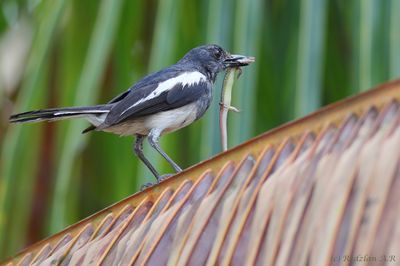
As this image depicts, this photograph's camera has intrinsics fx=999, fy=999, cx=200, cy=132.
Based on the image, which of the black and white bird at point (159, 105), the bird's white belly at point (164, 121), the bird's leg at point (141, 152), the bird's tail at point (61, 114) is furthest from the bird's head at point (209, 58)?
the bird's tail at point (61, 114)

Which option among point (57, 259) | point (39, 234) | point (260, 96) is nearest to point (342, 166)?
point (57, 259)

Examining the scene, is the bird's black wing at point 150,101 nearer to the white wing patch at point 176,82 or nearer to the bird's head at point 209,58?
the white wing patch at point 176,82

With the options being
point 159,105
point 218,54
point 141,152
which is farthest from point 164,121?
point 218,54

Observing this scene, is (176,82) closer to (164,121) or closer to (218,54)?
(164,121)

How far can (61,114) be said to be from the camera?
5.02m

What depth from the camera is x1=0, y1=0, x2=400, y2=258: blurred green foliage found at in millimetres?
4957

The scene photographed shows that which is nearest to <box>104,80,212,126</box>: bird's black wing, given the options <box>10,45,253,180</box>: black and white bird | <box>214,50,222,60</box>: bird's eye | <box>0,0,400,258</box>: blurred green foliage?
<box>10,45,253,180</box>: black and white bird

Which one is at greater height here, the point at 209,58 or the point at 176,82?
the point at 209,58

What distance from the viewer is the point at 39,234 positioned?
19.1 feet

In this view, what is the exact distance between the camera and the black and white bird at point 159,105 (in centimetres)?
528

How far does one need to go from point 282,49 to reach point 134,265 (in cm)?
277

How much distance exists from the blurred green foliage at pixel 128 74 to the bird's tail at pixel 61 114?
0.33ft

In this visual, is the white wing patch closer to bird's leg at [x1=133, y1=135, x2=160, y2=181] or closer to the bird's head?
the bird's head

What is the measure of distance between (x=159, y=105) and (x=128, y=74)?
0.54 meters
